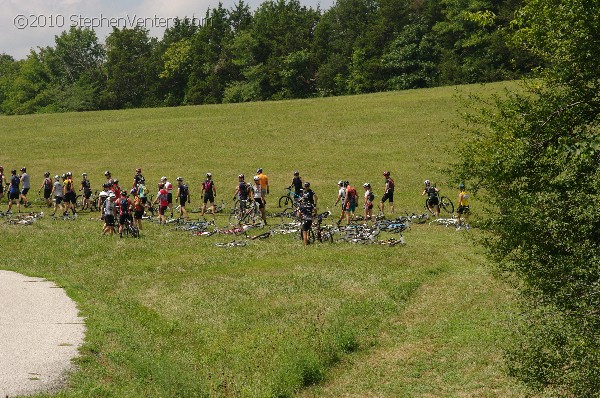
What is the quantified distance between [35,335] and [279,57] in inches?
3388

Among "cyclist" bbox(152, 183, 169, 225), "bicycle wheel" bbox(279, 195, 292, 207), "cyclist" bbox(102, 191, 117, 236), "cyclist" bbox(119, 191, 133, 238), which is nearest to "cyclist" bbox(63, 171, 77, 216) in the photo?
"cyclist" bbox(152, 183, 169, 225)

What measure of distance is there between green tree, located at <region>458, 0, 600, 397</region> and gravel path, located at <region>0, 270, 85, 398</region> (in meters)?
8.47

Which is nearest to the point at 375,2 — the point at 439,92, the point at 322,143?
the point at 439,92

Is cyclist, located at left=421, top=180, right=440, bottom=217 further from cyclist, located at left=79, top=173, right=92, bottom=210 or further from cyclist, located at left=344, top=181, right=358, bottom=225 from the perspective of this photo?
cyclist, located at left=79, top=173, right=92, bottom=210

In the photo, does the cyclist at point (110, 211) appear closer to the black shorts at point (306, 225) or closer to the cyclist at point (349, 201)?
the black shorts at point (306, 225)

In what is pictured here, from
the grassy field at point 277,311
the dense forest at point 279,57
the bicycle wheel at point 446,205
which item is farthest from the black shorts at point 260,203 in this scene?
the dense forest at point 279,57

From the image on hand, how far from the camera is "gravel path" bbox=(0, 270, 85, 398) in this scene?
12.6 metres

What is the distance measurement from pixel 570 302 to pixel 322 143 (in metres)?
41.3

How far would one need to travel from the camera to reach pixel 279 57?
98188 millimetres

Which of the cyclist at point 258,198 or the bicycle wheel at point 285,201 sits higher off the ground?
the cyclist at point 258,198

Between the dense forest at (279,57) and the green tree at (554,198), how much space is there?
195 feet

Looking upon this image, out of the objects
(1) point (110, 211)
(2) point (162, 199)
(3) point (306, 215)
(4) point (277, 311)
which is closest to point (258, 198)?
(2) point (162, 199)

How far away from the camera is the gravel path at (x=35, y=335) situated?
498 inches

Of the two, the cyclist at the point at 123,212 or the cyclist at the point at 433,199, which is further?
the cyclist at the point at 433,199
